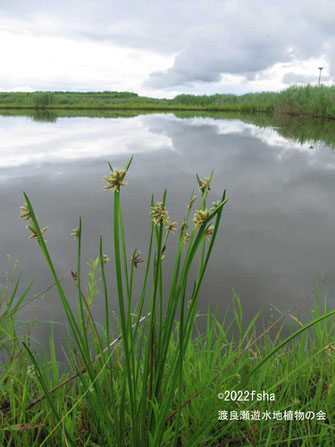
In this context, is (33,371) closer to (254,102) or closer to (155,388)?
(155,388)

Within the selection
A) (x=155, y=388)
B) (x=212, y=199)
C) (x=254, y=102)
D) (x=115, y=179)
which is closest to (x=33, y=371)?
(x=155, y=388)

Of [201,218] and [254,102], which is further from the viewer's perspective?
[254,102]

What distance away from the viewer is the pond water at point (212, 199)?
110 inches

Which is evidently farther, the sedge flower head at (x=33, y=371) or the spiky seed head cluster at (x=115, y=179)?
the sedge flower head at (x=33, y=371)

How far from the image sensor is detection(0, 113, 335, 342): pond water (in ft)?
9.13

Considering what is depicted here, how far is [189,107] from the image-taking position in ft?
103

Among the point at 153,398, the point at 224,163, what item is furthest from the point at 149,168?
the point at 153,398

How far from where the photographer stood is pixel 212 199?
4.80 m

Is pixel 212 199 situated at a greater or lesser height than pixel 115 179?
lesser

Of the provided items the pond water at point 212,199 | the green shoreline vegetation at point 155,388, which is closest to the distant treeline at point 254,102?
the pond water at point 212,199

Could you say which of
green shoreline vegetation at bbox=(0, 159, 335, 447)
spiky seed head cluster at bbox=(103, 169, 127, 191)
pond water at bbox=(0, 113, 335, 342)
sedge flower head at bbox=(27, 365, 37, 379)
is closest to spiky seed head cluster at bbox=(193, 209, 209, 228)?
green shoreline vegetation at bbox=(0, 159, 335, 447)

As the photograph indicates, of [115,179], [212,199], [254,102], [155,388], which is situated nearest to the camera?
[115,179]

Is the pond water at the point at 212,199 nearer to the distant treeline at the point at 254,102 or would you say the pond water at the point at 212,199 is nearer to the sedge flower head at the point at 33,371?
the sedge flower head at the point at 33,371

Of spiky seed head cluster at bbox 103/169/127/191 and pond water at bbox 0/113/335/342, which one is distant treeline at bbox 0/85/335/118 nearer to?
pond water at bbox 0/113/335/342
